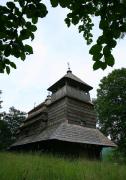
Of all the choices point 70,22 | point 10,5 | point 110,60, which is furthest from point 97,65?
point 10,5

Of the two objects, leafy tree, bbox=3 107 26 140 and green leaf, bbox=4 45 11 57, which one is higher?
leafy tree, bbox=3 107 26 140

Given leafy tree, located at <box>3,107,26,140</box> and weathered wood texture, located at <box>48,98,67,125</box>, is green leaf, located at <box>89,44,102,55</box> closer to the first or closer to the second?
weathered wood texture, located at <box>48,98,67,125</box>

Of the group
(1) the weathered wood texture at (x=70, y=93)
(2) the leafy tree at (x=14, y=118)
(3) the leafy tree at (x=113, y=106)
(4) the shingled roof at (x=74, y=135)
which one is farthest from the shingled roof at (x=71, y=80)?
(2) the leafy tree at (x=14, y=118)

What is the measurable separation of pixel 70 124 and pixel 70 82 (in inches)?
171

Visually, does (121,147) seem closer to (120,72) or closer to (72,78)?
(120,72)

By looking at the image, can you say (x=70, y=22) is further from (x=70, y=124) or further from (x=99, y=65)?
(x=70, y=124)

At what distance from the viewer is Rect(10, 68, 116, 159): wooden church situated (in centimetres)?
2062

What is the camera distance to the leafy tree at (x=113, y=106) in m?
36.1

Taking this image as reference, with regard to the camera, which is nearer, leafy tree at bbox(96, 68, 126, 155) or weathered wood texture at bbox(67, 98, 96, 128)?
weathered wood texture at bbox(67, 98, 96, 128)

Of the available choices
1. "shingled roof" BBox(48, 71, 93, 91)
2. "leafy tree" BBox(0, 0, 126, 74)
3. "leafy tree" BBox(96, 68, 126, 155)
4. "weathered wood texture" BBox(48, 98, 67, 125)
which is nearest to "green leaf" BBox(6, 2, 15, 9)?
"leafy tree" BBox(0, 0, 126, 74)

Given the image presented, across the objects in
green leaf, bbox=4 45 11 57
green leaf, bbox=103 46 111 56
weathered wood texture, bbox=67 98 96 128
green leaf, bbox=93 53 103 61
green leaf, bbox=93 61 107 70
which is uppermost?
weathered wood texture, bbox=67 98 96 128

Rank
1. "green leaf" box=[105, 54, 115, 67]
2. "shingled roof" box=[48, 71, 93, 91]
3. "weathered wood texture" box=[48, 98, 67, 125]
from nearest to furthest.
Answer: "green leaf" box=[105, 54, 115, 67]
"weathered wood texture" box=[48, 98, 67, 125]
"shingled roof" box=[48, 71, 93, 91]

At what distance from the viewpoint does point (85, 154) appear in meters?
22.0

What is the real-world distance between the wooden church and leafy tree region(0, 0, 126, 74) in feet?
52.7
